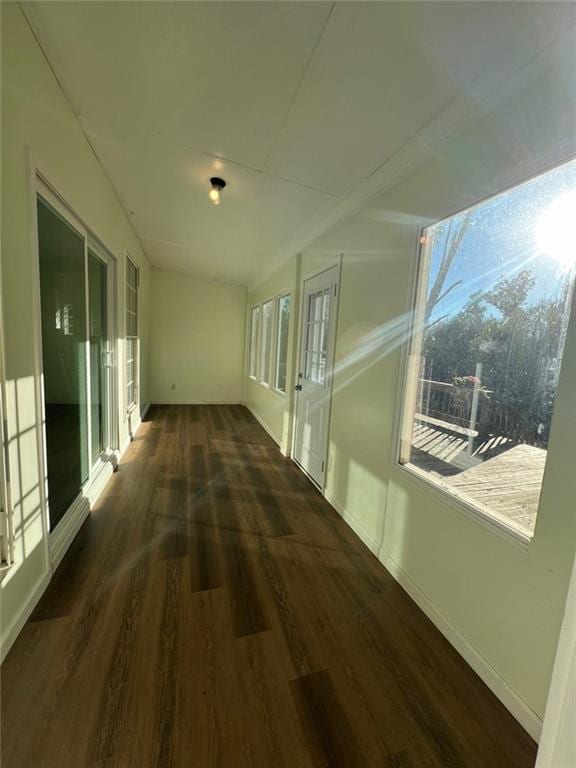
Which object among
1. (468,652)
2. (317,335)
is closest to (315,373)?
(317,335)

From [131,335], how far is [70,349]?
2.09 m

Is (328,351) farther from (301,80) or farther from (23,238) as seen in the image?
(23,238)

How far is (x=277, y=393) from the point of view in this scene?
4.52m

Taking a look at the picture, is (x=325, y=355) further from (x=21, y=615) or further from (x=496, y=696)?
(x=21, y=615)

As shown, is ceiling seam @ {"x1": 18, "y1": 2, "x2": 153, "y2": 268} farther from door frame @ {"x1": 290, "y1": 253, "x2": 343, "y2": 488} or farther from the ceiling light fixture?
door frame @ {"x1": 290, "y1": 253, "x2": 343, "y2": 488}

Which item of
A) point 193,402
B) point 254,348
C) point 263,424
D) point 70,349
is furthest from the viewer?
point 193,402

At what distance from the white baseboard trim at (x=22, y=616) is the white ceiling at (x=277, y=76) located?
255 cm

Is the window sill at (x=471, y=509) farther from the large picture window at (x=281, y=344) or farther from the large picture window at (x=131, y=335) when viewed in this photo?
the large picture window at (x=131, y=335)

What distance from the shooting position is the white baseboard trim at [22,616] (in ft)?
4.23

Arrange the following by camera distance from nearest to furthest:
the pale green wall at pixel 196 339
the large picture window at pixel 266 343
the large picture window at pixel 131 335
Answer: the large picture window at pixel 131 335 < the large picture window at pixel 266 343 < the pale green wall at pixel 196 339

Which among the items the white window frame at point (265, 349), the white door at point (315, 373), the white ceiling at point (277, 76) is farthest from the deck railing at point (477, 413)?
the white window frame at point (265, 349)

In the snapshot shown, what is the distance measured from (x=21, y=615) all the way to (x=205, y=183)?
117 inches

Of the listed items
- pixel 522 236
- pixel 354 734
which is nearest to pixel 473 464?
pixel 522 236

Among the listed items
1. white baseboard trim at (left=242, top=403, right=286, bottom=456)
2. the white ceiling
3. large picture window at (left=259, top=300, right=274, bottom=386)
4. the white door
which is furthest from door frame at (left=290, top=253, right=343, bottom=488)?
large picture window at (left=259, top=300, right=274, bottom=386)
